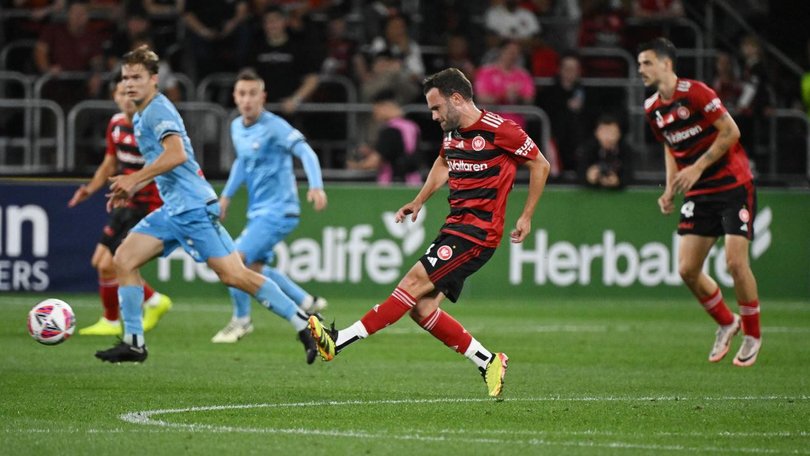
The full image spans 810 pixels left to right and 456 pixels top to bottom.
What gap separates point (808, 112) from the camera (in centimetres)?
2153

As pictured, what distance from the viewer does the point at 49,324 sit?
1070cm

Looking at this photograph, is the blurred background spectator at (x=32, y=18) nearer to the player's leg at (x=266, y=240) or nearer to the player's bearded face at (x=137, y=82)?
the player's leg at (x=266, y=240)

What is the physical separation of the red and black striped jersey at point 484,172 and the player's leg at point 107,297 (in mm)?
5351

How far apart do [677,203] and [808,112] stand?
388 centimetres

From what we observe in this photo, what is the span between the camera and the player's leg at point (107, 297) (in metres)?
13.9

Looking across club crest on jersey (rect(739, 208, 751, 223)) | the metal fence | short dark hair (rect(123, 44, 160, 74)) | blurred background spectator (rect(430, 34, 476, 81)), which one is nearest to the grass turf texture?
club crest on jersey (rect(739, 208, 751, 223))

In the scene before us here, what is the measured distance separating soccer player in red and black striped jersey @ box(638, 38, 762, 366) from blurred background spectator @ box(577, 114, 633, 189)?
279 inches

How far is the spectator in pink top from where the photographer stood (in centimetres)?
2059

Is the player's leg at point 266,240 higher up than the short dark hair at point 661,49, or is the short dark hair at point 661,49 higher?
the short dark hair at point 661,49

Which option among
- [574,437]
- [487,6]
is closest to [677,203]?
[487,6]

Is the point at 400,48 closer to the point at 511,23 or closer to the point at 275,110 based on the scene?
the point at 511,23

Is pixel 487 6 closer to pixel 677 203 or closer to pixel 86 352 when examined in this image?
pixel 677 203

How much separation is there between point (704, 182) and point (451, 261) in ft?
10.8

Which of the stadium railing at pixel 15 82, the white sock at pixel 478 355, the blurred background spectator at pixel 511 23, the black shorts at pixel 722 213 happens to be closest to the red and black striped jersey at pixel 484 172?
the white sock at pixel 478 355
